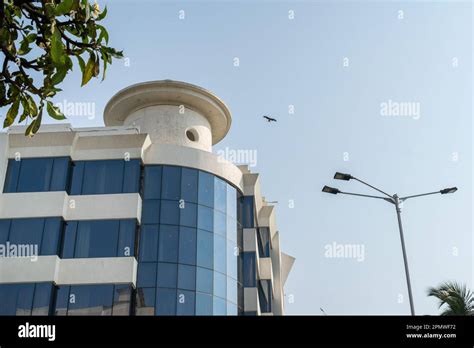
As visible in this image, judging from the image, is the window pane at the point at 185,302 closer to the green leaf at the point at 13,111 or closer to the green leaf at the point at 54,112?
the green leaf at the point at 13,111

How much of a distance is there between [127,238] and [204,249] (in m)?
3.35

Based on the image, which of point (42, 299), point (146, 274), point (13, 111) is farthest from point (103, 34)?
point (42, 299)

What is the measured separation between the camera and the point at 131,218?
76.9 feet

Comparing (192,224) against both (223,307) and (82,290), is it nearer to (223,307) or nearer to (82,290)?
(223,307)

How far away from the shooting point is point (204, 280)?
23.2 metres

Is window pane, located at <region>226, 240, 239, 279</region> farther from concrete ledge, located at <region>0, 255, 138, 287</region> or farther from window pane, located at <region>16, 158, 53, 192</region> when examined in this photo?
window pane, located at <region>16, 158, 53, 192</region>

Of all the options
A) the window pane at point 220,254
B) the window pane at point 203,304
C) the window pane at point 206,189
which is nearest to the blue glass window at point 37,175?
the window pane at point 206,189

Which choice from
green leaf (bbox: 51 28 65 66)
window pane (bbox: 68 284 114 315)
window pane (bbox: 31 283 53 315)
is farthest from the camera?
window pane (bbox: 68 284 114 315)

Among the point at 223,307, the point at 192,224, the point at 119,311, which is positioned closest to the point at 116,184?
the point at 192,224

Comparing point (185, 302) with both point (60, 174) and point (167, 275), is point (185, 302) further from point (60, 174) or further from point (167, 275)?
point (60, 174)

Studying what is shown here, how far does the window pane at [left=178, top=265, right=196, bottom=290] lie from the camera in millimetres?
22625

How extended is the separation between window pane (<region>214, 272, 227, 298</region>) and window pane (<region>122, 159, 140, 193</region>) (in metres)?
5.21

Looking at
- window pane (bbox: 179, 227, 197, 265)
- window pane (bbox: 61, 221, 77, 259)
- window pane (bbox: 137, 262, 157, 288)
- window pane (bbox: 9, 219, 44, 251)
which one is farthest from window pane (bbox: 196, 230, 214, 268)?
window pane (bbox: 9, 219, 44, 251)
